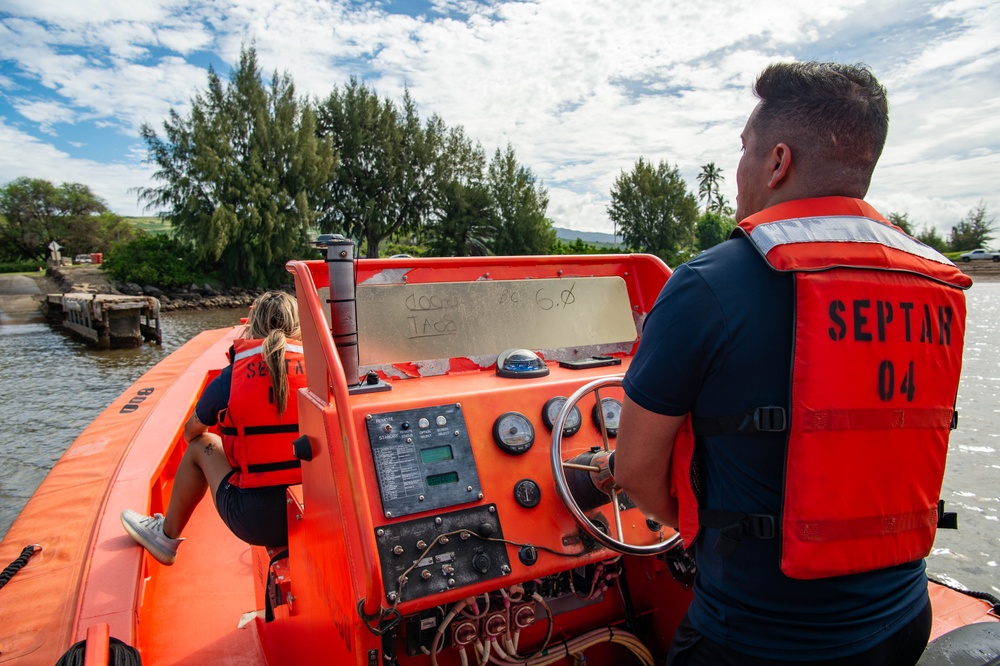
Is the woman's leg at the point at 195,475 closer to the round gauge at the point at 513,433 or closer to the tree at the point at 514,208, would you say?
the round gauge at the point at 513,433

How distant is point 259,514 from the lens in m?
2.70

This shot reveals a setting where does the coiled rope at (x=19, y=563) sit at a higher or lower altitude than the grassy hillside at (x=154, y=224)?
lower

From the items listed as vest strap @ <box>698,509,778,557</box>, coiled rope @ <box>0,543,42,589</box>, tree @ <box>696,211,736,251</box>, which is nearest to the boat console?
vest strap @ <box>698,509,778,557</box>

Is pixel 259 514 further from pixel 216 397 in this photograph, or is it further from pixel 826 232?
pixel 826 232

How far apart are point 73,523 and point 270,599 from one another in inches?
52.6

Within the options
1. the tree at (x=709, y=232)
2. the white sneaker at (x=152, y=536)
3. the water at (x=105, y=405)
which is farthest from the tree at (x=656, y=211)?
the white sneaker at (x=152, y=536)

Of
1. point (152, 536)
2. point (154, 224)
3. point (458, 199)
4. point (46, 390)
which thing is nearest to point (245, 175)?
point (458, 199)

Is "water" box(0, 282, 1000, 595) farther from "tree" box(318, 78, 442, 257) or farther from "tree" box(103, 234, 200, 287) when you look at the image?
"tree" box(318, 78, 442, 257)

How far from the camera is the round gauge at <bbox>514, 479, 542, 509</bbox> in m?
1.96

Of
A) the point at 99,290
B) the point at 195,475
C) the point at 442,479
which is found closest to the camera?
the point at 442,479

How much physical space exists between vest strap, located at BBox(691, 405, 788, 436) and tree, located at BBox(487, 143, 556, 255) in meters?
44.4

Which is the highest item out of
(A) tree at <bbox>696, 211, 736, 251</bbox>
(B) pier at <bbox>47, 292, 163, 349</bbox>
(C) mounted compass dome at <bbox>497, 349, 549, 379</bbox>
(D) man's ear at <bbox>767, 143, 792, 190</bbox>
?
(A) tree at <bbox>696, 211, 736, 251</bbox>

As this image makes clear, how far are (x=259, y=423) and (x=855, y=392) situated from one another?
2210 mm

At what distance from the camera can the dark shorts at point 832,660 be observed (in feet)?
3.87
